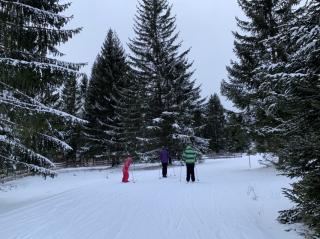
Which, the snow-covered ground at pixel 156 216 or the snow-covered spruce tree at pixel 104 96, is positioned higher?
the snow-covered spruce tree at pixel 104 96

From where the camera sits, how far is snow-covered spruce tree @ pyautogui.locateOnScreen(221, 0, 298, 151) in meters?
25.3

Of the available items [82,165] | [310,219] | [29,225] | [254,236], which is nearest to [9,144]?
[29,225]

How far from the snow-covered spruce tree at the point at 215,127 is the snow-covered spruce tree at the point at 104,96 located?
30401 millimetres

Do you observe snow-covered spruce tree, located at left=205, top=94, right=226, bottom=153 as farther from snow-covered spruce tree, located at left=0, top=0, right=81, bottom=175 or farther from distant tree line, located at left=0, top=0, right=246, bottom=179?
snow-covered spruce tree, located at left=0, top=0, right=81, bottom=175

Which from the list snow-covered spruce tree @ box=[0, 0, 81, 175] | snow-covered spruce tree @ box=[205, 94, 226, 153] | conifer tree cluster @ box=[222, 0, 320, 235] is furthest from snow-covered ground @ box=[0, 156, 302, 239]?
snow-covered spruce tree @ box=[205, 94, 226, 153]

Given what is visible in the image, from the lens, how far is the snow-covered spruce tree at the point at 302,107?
720 centimetres

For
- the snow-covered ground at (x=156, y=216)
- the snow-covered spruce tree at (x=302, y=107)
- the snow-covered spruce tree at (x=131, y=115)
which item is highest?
the snow-covered spruce tree at (x=131, y=115)

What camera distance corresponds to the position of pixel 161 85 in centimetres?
3947

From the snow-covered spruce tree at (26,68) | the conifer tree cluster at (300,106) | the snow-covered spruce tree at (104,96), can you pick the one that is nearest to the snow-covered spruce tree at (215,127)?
the snow-covered spruce tree at (104,96)

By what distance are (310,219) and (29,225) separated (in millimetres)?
6351

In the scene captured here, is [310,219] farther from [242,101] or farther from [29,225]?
[242,101]

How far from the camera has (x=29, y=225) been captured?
10328mm

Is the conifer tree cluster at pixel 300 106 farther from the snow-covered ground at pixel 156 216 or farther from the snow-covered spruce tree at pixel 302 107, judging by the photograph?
the snow-covered ground at pixel 156 216

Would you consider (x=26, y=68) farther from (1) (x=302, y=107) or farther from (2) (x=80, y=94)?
(2) (x=80, y=94)
